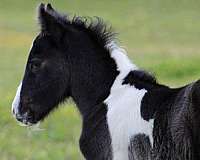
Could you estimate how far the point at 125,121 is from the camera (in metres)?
5.88

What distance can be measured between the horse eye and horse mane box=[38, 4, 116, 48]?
0.29 meters

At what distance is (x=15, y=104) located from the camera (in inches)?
268

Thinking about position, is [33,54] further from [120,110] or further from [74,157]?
[74,157]

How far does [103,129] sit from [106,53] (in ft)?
2.79

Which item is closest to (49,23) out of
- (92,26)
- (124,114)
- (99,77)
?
(92,26)

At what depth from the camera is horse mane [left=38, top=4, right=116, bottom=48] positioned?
6.63 meters

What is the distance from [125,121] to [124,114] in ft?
0.27

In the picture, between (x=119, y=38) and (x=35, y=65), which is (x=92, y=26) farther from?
(x=119, y=38)

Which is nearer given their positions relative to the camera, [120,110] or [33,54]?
[120,110]

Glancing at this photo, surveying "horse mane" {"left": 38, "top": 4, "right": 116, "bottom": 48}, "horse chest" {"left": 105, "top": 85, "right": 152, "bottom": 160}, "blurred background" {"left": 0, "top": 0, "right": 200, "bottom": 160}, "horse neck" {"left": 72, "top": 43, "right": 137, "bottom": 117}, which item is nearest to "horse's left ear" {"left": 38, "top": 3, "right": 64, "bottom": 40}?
"horse mane" {"left": 38, "top": 4, "right": 116, "bottom": 48}

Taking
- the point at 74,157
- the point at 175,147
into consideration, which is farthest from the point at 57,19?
the point at 74,157

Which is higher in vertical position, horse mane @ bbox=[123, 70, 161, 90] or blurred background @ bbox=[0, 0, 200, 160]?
horse mane @ bbox=[123, 70, 161, 90]

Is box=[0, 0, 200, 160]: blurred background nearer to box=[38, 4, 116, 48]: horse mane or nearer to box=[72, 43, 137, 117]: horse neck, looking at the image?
box=[38, 4, 116, 48]: horse mane

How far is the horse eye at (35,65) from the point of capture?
A: 6.70m
